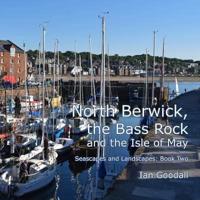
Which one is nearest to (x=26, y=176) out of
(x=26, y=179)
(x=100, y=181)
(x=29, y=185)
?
(x=26, y=179)

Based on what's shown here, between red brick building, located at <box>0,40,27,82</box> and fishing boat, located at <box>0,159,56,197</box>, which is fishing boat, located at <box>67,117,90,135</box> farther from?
red brick building, located at <box>0,40,27,82</box>

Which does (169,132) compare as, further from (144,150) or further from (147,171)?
(147,171)

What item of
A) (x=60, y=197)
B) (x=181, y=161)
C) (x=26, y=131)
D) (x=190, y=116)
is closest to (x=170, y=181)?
(x=181, y=161)

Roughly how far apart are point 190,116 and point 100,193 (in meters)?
25.9

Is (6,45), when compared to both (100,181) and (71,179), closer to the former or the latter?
(71,179)

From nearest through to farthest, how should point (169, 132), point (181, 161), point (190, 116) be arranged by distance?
point (181, 161)
point (169, 132)
point (190, 116)

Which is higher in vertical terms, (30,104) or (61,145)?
(30,104)

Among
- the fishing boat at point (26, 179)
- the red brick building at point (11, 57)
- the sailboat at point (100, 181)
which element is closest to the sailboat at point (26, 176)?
the fishing boat at point (26, 179)

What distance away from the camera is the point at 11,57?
275 feet

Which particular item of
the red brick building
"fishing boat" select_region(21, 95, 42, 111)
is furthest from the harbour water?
the red brick building

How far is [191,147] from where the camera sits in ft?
85.1

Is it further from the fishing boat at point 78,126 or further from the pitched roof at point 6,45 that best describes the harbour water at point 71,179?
the pitched roof at point 6,45

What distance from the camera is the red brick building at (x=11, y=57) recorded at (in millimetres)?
85850

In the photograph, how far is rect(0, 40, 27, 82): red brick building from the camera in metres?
85.8
